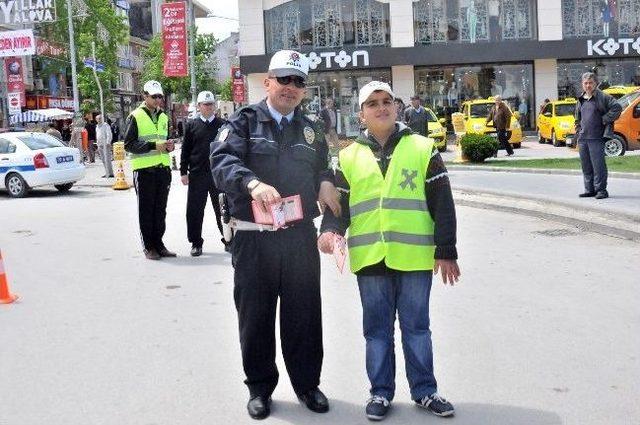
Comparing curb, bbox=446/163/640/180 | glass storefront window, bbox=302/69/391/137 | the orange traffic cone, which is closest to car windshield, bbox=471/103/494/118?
glass storefront window, bbox=302/69/391/137

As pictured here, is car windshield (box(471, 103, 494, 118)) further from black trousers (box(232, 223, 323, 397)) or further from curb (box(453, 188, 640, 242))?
black trousers (box(232, 223, 323, 397))

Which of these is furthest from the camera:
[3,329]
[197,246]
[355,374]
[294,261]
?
[197,246]

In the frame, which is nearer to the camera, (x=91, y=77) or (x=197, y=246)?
(x=197, y=246)

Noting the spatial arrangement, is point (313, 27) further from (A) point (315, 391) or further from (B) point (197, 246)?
(A) point (315, 391)

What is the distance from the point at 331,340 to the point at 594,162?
23.3 feet

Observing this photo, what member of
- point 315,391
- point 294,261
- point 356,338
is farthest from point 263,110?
point 356,338

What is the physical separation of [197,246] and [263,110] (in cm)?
543

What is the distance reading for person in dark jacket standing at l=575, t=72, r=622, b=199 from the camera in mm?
11391

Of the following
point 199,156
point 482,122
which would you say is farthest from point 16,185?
point 482,122

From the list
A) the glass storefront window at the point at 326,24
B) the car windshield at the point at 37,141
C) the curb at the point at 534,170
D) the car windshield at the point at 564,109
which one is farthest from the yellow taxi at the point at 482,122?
the car windshield at the point at 37,141

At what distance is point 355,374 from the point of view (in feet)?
16.2

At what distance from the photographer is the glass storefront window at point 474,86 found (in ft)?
115

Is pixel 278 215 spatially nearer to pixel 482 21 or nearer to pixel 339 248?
pixel 339 248

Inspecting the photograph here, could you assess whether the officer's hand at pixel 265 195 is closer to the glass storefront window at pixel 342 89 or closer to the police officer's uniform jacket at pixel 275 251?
the police officer's uniform jacket at pixel 275 251
